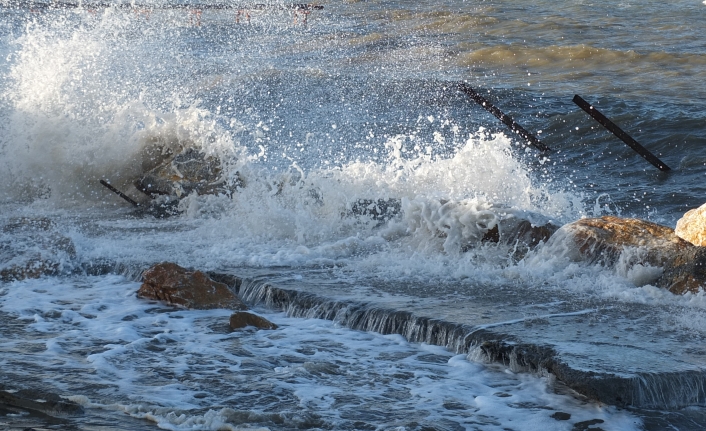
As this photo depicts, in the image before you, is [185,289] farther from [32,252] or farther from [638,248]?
[638,248]

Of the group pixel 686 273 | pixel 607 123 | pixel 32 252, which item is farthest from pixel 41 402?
pixel 607 123

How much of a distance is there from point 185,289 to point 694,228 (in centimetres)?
365

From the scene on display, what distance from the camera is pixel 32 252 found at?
297 inches

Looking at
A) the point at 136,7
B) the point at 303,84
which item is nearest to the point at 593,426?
the point at 303,84

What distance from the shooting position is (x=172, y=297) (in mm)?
6441

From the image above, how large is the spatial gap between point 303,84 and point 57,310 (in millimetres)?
11022

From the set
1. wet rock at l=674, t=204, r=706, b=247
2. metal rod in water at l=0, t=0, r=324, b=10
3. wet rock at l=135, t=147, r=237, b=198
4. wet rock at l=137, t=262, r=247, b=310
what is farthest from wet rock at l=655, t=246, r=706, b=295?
metal rod in water at l=0, t=0, r=324, b=10

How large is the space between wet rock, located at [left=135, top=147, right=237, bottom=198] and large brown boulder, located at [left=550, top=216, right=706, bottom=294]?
13.4 feet

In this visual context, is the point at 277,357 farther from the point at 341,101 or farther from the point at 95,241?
the point at 341,101

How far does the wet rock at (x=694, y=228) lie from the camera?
6.61m

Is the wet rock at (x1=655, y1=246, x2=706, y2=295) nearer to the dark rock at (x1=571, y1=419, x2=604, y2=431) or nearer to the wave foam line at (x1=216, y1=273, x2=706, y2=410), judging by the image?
the wave foam line at (x1=216, y1=273, x2=706, y2=410)

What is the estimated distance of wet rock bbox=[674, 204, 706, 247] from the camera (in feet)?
21.7

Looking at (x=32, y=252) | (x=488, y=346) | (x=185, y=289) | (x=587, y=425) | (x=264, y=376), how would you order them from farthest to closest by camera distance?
(x=32, y=252) → (x=185, y=289) → (x=488, y=346) → (x=264, y=376) → (x=587, y=425)

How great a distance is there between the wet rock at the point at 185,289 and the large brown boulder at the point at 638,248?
2491 mm
